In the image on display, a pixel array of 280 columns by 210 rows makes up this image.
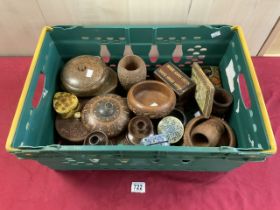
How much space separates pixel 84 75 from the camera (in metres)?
0.90

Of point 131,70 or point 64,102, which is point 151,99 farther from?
point 64,102

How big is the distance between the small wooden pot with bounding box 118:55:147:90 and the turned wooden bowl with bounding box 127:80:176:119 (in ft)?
0.08

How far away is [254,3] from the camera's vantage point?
0.94 m

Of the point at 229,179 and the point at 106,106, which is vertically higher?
the point at 106,106

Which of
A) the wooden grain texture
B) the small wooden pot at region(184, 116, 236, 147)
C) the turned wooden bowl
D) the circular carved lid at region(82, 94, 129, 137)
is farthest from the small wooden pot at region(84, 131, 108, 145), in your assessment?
the wooden grain texture

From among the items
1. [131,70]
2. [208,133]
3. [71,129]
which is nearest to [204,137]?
[208,133]

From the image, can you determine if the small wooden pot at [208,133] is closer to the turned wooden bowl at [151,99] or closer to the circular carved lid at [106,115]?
the turned wooden bowl at [151,99]

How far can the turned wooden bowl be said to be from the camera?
2.68 feet

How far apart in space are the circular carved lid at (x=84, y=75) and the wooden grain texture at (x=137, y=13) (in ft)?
0.59

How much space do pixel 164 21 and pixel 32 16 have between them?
1.60ft

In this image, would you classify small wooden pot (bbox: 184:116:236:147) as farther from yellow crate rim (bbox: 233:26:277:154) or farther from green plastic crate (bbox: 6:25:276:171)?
yellow crate rim (bbox: 233:26:277:154)

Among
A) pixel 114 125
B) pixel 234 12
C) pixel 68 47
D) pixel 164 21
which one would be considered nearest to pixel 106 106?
pixel 114 125

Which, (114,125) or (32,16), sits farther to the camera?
(32,16)

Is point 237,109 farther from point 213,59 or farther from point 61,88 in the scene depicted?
point 61,88
